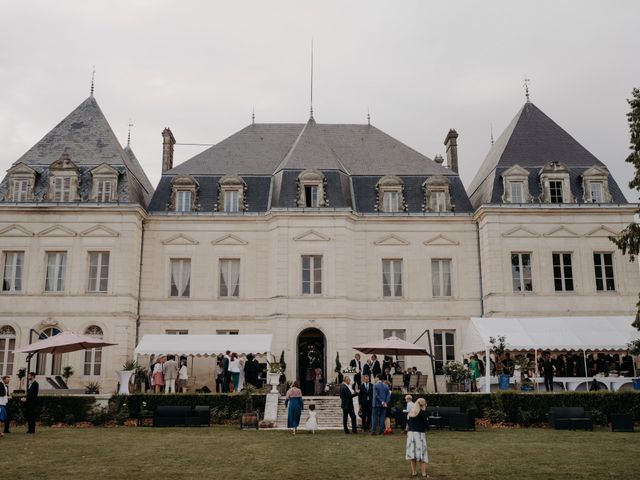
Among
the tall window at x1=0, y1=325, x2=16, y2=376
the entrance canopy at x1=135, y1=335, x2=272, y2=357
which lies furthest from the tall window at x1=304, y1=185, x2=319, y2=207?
the tall window at x1=0, y1=325, x2=16, y2=376

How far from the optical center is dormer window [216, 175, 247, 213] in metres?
29.2

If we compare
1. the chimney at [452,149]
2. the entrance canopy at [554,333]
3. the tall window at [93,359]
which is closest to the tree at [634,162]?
the entrance canopy at [554,333]

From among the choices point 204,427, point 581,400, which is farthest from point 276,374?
point 581,400

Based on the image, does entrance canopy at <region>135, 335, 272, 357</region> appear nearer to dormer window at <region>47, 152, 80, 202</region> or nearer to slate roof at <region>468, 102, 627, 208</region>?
dormer window at <region>47, 152, 80, 202</region>

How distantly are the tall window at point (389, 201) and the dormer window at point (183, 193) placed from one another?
810 centimetres

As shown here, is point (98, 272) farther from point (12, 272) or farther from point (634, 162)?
point (634, 162)

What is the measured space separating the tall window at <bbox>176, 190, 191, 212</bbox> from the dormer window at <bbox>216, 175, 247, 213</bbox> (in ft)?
4.23

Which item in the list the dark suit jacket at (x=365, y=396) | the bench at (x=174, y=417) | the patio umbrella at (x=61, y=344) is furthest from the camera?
the patio umbrella at (x=61, y=344)

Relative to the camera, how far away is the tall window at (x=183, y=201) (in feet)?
95.6

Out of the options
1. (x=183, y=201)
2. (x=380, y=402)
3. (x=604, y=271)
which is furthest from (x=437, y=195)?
(x=380, y=402)

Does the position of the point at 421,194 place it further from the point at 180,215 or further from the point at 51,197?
the point at 51,197

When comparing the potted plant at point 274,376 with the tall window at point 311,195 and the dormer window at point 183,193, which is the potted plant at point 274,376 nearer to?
the tall window at point 311,195

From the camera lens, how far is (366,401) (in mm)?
18766

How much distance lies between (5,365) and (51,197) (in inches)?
273
